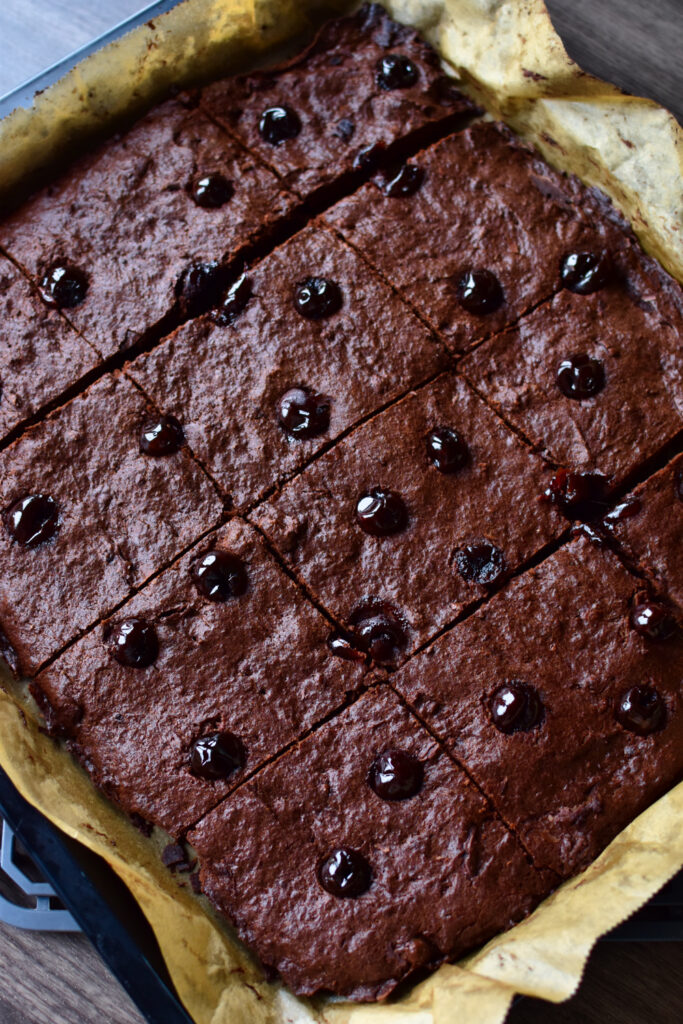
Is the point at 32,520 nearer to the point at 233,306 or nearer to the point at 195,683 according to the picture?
the point at 195,683

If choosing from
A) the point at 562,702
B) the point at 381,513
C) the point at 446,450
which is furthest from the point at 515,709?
the point at 446,450

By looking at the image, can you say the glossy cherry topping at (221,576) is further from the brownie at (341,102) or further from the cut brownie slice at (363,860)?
the brownie at (341,102)

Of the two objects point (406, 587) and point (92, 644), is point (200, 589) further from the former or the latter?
point (406, 587)

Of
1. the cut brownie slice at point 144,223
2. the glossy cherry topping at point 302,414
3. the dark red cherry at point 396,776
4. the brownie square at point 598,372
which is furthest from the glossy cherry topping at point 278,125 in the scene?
the dark red cherry at point 396,776

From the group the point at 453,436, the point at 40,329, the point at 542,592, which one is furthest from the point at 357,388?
the point at 40,329

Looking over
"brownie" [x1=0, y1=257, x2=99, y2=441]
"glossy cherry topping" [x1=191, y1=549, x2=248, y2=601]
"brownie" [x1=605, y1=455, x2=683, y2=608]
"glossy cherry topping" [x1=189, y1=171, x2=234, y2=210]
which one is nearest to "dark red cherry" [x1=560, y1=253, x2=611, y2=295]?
"brownie" [x1=605, y1=455, x2=683, y2=608]
